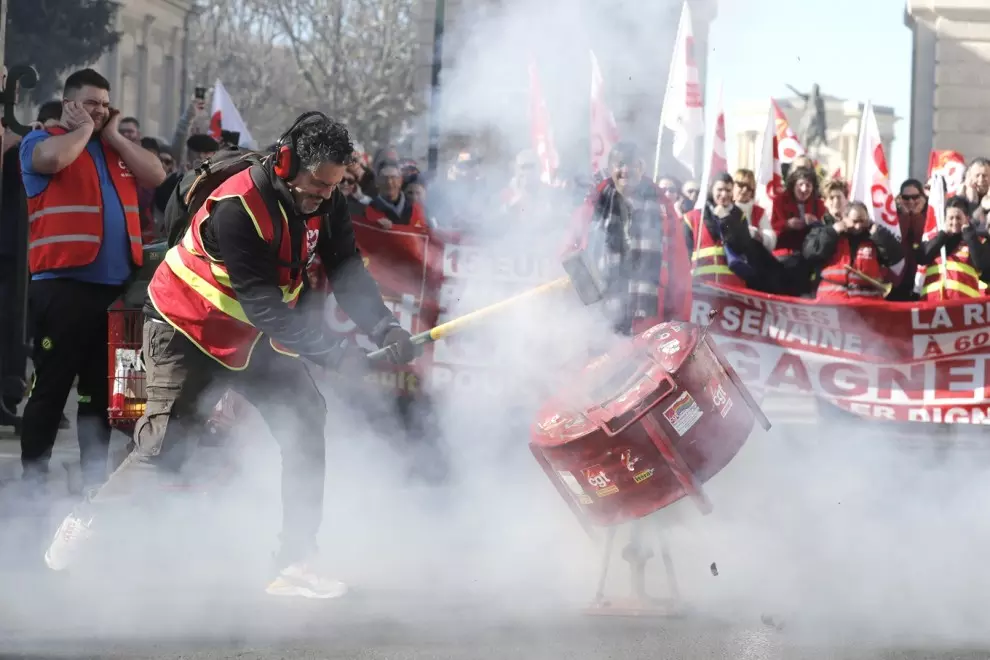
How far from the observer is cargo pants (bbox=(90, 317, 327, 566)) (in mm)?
4828

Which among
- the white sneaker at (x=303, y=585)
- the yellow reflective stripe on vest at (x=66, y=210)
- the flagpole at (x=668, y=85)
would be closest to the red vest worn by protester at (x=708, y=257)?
the flagpole at (x=668, y=85)

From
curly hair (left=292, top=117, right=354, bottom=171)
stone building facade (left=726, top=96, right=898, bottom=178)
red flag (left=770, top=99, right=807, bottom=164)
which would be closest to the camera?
curly hair (left=292, top=117, right=354, bottom=171)

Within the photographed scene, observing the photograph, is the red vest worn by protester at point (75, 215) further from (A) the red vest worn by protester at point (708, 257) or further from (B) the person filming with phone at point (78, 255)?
(A) the red vest worn by protester at point (708, 257)

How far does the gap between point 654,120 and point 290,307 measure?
159 inches

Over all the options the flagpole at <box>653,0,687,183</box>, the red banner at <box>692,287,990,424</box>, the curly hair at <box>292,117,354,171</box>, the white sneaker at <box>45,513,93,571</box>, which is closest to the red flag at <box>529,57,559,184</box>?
the flagpole at <box>653,0,687,183</box>

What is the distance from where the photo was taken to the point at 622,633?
4449 mm

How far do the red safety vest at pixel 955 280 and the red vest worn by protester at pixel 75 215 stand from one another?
16.0 feet

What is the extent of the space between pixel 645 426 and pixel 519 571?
3.37 feet

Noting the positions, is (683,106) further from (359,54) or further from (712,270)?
(359,54)

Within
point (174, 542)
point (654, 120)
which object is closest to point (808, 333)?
point (654, 120)

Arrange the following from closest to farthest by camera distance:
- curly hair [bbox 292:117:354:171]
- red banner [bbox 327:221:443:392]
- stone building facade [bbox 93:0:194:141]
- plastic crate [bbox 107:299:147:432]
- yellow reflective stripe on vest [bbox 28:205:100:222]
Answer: curly hair [bbox 292:117:354:171] → plastic crate [bbox 107:299:147:432] → yellow reflective stripe on vest [bbox 28:205:100:222] → red banner [bbox 327:221:443:392] → stone building facade [bbox 93:0:194:141]

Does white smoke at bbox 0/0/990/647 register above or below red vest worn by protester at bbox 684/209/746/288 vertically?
below

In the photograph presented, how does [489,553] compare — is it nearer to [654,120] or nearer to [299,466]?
[299,466]

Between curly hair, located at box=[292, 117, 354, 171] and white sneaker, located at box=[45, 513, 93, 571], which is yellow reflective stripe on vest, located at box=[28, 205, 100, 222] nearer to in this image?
white sneaker, located at box=[45, 513, 93, 571]
